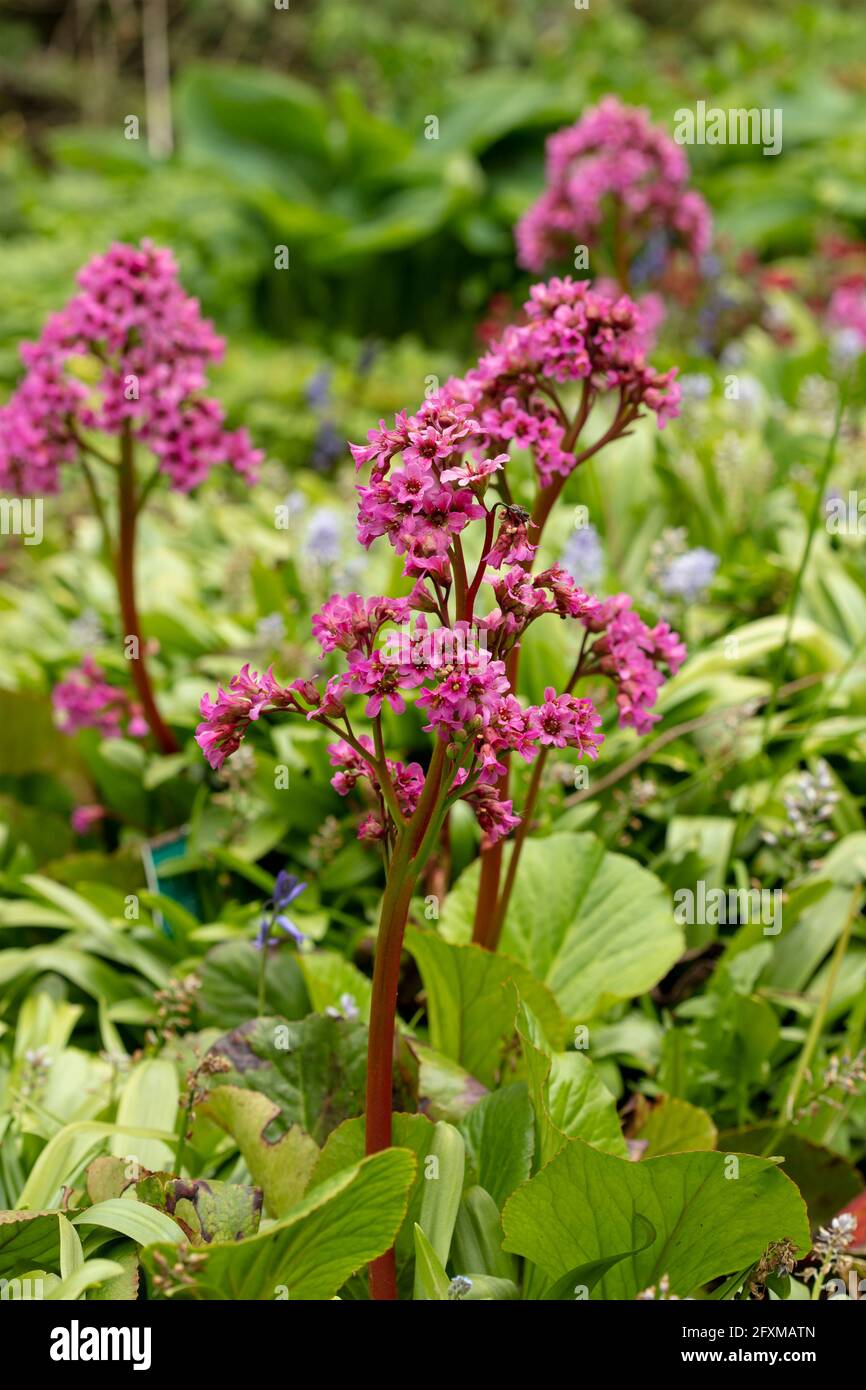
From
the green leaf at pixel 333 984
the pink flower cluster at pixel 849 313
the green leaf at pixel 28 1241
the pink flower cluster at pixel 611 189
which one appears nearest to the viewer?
the green leaf at pixel 28 1241

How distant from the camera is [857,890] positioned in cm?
216

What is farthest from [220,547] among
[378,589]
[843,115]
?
[843,115]

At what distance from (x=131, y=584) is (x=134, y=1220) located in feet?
4.71

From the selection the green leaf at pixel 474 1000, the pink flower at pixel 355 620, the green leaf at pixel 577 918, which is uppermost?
the pink flower at pixel 355 620

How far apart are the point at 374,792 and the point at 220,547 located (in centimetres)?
268

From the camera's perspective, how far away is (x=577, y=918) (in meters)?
2.04

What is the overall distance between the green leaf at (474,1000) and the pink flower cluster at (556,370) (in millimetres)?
640

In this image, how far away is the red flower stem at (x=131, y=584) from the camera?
2525 mm

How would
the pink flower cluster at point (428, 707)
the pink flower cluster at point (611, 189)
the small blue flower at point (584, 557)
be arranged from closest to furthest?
1. the pink flower cluster at point (428, 707)
2. the small blue flower at point (584, 557)
3. the pink flower cluster at point (611, 189)

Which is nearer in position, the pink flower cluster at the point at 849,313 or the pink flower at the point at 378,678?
the pink flower at the point at 378,678

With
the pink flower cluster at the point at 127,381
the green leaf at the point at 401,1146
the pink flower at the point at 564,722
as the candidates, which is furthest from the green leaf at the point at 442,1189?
the pink flower cluster at the point at 127,381

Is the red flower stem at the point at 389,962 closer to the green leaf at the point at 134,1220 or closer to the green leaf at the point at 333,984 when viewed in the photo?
the green leaf at the point at 134,1220

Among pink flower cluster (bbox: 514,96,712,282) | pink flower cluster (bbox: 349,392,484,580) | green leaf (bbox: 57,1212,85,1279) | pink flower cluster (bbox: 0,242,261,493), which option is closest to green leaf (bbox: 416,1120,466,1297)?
green leaf (bbox: 57,1212,85,1279)
